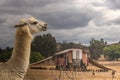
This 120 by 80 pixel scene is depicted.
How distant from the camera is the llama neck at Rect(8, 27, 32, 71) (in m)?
3.03

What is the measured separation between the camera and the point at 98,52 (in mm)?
5703

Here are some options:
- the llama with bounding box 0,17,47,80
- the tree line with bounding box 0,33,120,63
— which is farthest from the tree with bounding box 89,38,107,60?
the llama with bounding box 0,17,47,80

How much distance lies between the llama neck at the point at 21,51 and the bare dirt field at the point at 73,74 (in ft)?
7.20

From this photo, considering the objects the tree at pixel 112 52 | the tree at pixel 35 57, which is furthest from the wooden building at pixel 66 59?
the tree at pixel 112 52

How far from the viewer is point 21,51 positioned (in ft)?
10.3

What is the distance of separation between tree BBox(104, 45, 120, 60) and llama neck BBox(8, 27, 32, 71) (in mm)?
2636

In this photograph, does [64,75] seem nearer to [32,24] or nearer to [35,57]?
[35,57]

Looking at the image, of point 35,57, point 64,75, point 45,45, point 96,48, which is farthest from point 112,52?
point 35,57

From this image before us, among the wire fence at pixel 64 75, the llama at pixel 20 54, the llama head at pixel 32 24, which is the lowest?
the wire fence at pixel 64 75

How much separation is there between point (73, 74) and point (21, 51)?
249 cm

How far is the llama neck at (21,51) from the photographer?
303 centimetres

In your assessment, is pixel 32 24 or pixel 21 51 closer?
pixel 21 51

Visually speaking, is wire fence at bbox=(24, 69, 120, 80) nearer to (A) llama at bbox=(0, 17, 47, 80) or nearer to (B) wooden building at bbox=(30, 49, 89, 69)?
(B) wooden building at bbox=(30, 49, 89, 69)

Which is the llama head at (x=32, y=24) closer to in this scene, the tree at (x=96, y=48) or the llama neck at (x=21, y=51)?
the llama neck at (x=21, y=51)
